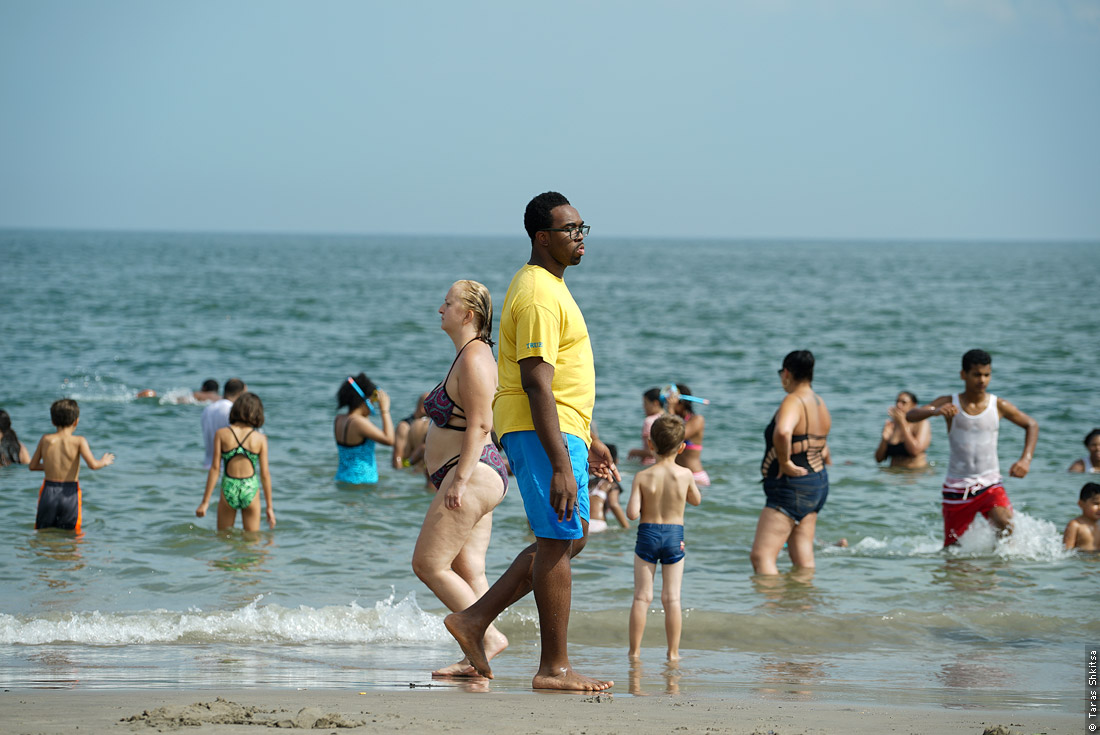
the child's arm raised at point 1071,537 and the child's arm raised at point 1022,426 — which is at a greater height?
the child's arm raised at point 1022,426

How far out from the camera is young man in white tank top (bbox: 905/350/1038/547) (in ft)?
27.1

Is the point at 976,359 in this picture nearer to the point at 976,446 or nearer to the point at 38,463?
the point at 976,446

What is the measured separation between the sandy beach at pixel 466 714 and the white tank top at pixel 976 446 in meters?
→ 4.00

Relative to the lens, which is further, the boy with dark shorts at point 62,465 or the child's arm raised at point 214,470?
the child's arm raised at point 214,470

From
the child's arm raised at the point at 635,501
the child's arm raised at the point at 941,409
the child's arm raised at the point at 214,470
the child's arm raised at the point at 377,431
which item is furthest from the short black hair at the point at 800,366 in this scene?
the child's arm raised at the point at 377,431

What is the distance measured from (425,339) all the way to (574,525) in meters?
29.2

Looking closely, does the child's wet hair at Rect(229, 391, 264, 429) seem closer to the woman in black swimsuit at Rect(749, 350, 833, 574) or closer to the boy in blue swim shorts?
the boy in blue swim shorts

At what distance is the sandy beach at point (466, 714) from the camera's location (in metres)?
3.63

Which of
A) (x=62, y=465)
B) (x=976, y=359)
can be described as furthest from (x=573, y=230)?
(x=62, y=465)

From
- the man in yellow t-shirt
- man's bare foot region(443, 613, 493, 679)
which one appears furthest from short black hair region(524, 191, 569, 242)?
man's bare foot region(443, 613, 493, 679)

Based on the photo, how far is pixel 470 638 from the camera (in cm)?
445

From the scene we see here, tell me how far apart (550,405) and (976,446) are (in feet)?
18.2

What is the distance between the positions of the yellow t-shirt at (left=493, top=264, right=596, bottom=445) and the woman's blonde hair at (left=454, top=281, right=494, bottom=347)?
479 mm

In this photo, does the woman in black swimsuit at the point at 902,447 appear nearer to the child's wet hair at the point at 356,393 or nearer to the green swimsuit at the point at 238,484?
the child's wet hair at the point at 356,393
